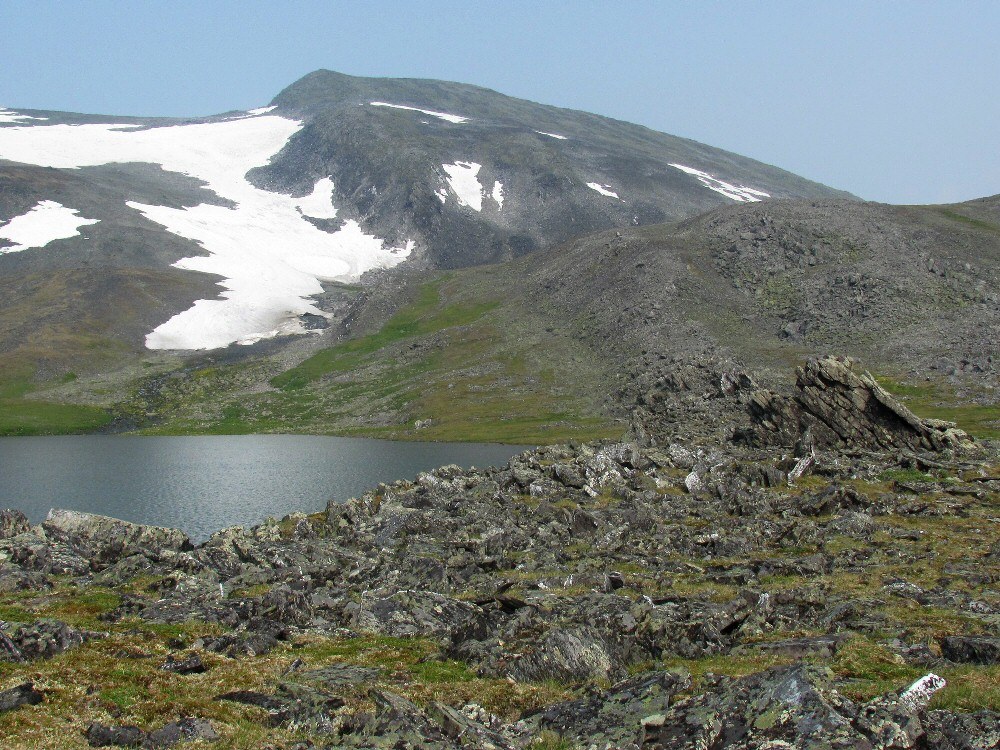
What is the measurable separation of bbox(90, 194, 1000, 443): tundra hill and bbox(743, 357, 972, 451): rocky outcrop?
1496 inches

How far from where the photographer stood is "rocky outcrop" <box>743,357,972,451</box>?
221 feet

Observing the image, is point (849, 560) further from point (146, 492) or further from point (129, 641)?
point (146, 492)

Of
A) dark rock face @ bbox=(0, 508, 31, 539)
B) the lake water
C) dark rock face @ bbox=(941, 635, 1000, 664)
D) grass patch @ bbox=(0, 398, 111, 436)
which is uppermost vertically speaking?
dark rock face @ bbox=(941, 635, 1000, 664)

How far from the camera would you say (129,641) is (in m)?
20.3

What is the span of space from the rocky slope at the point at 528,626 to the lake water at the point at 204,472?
26983 millimetres

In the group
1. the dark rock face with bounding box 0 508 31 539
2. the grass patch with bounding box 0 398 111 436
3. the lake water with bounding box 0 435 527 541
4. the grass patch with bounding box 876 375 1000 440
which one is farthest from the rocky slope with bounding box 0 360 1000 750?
the grass patch with bounding box 0 398 111 436

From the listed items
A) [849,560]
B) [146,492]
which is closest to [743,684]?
[849,560]

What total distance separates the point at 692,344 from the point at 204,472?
100833 mm

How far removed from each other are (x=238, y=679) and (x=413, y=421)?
145937mm

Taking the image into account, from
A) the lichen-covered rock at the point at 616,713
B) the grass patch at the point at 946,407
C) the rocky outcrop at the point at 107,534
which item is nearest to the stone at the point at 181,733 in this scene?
the lichen-covered rock at the point at 616,713

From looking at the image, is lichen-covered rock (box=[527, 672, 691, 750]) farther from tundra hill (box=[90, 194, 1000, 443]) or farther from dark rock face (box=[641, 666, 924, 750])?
tundra hill (box=[90, 194, 1000, 443])

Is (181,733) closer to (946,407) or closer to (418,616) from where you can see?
(418,616)

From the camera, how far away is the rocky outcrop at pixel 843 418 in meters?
67.3

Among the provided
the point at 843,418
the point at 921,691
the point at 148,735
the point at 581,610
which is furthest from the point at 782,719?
the point at 843,418
